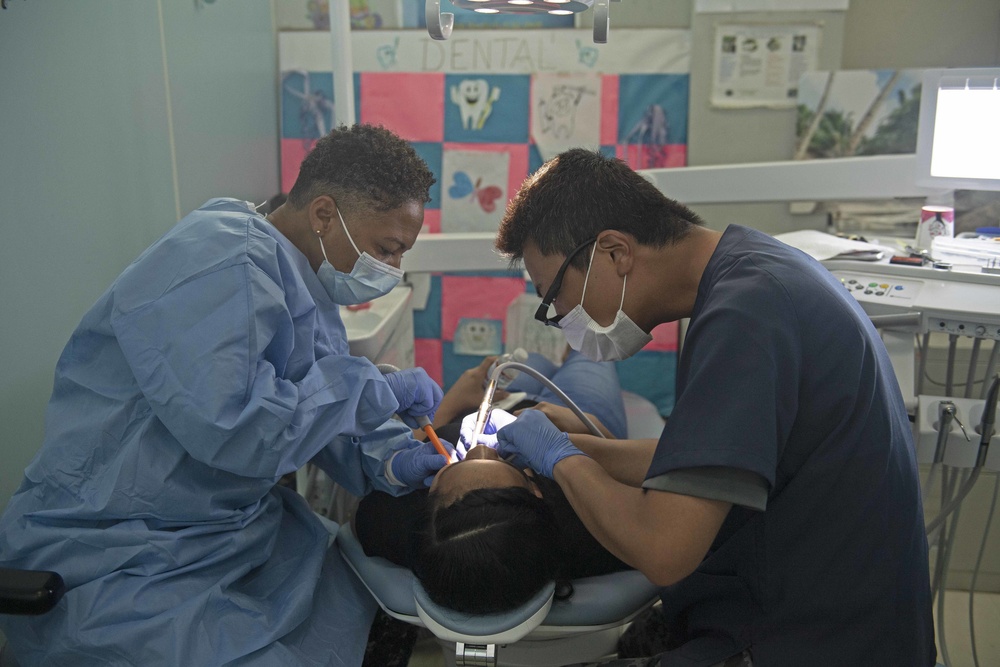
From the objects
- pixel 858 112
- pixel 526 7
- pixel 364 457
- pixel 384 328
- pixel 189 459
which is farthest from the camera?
pixel 858 112

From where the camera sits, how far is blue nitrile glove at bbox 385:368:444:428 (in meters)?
1.75

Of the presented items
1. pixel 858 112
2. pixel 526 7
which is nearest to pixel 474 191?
pixel 858 112

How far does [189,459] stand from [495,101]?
2162 mm

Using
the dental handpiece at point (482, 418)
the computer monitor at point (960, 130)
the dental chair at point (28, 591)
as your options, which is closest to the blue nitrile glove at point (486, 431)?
the dental handpiece at point (482, 418)

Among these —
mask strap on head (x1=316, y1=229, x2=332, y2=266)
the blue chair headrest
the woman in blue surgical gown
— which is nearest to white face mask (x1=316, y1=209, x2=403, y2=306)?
mask strap on head (x1=316, y1=229, x2=332, y2=266)

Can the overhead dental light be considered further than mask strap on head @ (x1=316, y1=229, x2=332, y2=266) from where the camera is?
No

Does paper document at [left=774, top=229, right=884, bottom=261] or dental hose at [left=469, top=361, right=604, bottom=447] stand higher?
paper document at [left=774, top=229, right=884, bottom=261]

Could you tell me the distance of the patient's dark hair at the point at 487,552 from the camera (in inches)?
53.1

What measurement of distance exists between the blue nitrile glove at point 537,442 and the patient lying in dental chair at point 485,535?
0.08m

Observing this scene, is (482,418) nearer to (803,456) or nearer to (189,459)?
(189,459)

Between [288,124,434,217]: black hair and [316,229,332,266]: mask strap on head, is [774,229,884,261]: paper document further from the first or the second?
[316,229,332,266]: mask strap on head

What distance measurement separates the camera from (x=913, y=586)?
125 cm

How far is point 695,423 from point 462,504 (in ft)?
1.69

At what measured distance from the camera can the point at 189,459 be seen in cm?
139
